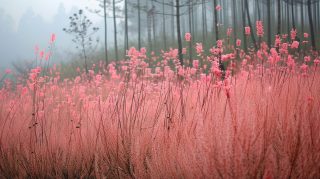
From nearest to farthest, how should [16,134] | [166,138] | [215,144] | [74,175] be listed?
1. [215,144]
2. [166,138]
3. [74,175]
4. [16,134]

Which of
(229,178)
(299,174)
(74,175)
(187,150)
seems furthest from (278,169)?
(74,175)

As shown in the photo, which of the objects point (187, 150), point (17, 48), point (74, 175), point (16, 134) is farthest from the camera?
point (17, 48)

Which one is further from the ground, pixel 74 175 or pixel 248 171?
pixel 248 171

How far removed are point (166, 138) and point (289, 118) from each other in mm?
984

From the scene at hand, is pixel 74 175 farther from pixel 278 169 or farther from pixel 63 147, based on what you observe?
pixel 278 169

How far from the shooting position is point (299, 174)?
→ 1.56 meters

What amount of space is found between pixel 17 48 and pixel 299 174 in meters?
81.8

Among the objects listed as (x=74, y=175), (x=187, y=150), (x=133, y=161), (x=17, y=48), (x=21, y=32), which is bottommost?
(x=74, y=175)

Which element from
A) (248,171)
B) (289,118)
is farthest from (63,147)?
(289,118)

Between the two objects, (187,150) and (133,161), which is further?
(133,161)

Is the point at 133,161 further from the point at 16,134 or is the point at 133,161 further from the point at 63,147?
the point at 16,134

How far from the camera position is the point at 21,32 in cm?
8044

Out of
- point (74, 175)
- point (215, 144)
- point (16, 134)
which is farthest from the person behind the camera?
point (16, 134)

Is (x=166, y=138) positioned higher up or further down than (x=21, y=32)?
further down
